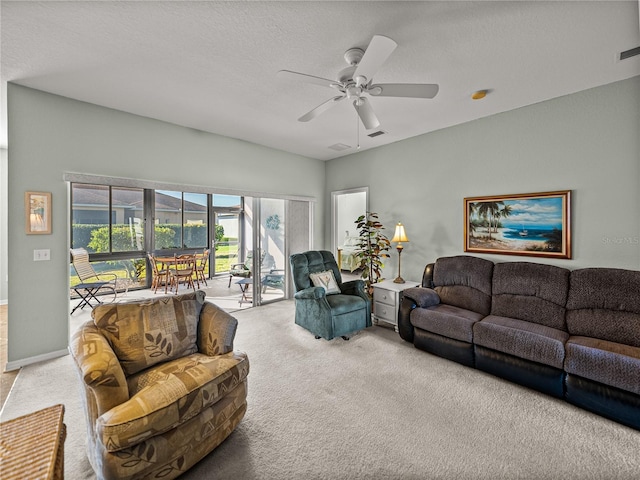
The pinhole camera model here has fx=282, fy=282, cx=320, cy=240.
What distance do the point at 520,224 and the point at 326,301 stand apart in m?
2.51

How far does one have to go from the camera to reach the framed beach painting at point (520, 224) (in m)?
3.09

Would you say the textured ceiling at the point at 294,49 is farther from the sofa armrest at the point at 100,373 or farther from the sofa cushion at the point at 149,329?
the sofa armrest at the point at 100,373

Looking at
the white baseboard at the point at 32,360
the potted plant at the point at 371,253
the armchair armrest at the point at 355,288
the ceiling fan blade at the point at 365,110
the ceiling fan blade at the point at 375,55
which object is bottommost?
the white baseboard at the point at 32,360

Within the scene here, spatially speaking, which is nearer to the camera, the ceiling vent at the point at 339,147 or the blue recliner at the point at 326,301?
the blue recliner at the point at 326,301

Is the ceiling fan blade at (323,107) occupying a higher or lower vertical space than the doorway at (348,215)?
higher

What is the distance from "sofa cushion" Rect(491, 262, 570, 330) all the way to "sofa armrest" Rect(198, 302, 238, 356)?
2819 millimetres

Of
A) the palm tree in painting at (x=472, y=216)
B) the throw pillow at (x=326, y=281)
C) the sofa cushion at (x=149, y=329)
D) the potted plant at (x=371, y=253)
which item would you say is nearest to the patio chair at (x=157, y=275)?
the throw pillow at (x=326, y=281)

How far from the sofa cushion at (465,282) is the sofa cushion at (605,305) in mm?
746

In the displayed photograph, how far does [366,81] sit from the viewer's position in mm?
A: 2176

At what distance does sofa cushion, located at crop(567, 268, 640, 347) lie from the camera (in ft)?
7.91

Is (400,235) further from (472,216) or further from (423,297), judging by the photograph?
(423,297)

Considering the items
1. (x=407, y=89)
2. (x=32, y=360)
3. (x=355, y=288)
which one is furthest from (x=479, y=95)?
(x=32, y=360)

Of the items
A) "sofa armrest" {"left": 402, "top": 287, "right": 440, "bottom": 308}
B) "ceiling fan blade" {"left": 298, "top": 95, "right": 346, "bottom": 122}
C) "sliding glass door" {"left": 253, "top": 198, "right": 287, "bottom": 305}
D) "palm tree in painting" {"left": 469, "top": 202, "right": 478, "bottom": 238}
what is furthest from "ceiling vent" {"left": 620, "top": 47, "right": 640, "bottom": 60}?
"sliding glass door" {"left": 253, "top": 198, "right": 287, "bottom": 305}

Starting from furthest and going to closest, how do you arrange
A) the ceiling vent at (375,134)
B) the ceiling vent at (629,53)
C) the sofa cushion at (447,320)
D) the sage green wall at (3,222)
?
the sage green wall at (3,222) < the ceiling vent at (375,134) < the sofa cushion at (447,320) < the ceiling vent at (629,53)
